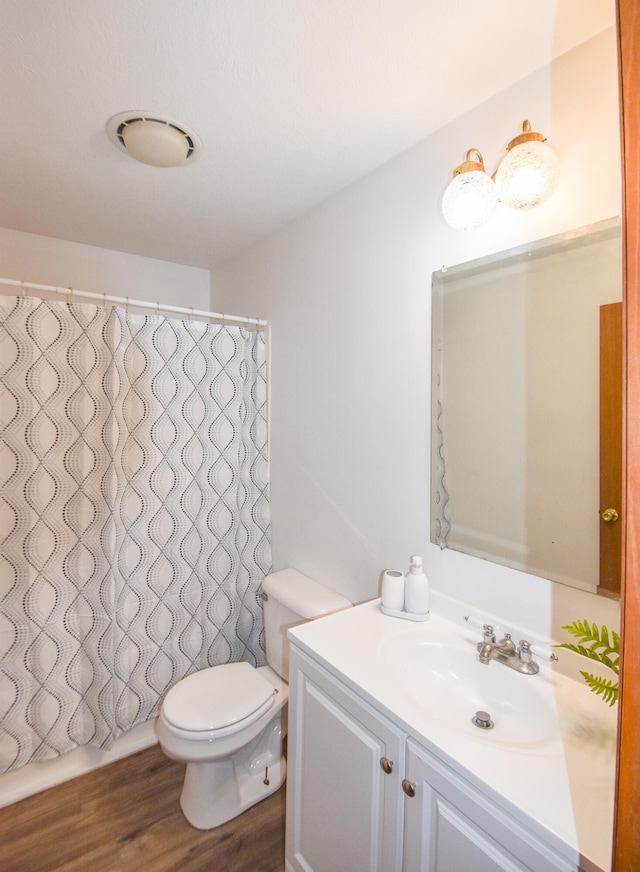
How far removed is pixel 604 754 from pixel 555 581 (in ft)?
1.19

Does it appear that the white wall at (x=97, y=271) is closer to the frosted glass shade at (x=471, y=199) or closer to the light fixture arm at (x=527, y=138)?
the frosted glass shade at (x=471, y=199)

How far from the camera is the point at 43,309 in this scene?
5.47 ft

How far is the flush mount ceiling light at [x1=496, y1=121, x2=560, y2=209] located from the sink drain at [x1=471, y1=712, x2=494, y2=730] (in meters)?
1.23

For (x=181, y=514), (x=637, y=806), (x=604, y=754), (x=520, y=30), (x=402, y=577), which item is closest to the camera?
(x=637, y=806)

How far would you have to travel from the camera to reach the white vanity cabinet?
2.45 ft

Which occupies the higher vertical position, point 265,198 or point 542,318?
point 265,198

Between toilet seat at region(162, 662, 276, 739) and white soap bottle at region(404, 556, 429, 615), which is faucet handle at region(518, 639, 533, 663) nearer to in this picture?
white soap bottle at region(404, 556, 429, 615)

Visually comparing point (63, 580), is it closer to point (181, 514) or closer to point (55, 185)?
point (181, 514)

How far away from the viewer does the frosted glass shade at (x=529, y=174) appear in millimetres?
1020

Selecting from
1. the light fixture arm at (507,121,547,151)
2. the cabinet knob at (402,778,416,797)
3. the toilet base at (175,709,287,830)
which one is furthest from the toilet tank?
the light fixture arm at (507,121,547,151)

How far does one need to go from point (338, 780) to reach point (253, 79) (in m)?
1.83

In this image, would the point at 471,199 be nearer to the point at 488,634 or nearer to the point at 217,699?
the point at 488,634

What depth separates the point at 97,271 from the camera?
93.9 inches

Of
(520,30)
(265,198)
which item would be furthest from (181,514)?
(520,30)
